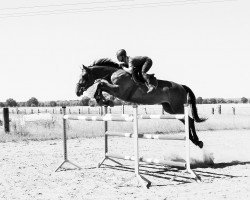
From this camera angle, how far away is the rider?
23.2ft

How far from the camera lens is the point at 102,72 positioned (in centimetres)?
716

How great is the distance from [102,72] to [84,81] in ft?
1.36

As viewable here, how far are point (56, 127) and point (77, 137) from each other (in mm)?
3318

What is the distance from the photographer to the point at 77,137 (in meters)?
13.6

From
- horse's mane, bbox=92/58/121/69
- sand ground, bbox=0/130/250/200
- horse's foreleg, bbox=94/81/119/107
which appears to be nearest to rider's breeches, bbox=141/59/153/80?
horse's mane, bbox=92/58/121/69

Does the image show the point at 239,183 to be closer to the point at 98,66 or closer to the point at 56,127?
the point at 98,66

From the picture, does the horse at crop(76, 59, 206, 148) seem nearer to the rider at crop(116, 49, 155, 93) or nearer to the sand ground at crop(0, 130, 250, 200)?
the rider at crop(116, 49, 155, 93)

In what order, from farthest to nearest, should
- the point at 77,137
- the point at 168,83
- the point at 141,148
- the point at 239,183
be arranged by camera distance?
1. the point at 77,137
2. the point at 141,148
3. the point at 168,83
4. the point at 239,183

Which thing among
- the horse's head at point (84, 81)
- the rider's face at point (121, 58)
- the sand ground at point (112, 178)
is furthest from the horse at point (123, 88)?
the sand ground at point (112, 178)

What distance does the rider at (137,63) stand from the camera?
279 inches

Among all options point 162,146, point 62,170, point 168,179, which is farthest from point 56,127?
point 168,179

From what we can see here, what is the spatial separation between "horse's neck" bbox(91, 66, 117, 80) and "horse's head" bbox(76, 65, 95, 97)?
147mm

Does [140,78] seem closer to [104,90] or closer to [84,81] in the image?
Result: [104,90]

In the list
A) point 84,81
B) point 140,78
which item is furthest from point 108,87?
point 140,78
